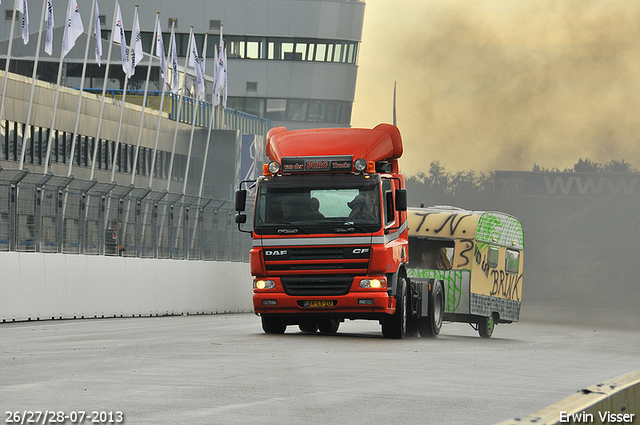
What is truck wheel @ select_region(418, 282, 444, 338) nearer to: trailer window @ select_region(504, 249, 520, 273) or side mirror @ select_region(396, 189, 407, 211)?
side mirror @ select_region(396, 189, 407, 211)

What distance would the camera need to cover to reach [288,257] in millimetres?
17891

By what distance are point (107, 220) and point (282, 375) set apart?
1408cm

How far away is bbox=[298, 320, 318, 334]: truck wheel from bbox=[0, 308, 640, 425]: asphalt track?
1018 millimetres

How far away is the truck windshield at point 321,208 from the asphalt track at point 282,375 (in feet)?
6.02

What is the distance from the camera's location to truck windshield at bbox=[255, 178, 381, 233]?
17.7 m

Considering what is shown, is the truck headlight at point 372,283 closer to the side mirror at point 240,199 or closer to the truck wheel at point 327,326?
the side mirror at point 240,199

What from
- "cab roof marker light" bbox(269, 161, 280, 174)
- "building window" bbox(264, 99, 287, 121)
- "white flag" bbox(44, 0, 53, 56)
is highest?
"building window" bbox(264, 99, 287, 121)

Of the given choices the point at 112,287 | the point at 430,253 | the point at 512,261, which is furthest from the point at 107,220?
the point at 512,261

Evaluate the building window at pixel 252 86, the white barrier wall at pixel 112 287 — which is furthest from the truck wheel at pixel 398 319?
the building window at pixel 252 86

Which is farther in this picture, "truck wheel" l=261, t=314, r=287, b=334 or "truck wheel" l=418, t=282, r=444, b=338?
"truck wheel" l=418, t=282, r=444, b=338

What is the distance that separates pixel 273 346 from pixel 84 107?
45180 millimetres

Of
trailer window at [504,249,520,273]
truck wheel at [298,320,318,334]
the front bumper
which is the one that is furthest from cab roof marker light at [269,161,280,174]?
trailer window at [504,249,520,273]

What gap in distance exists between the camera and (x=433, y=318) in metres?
20.2

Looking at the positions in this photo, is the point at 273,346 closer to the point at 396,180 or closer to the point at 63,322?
the point at 396,180
